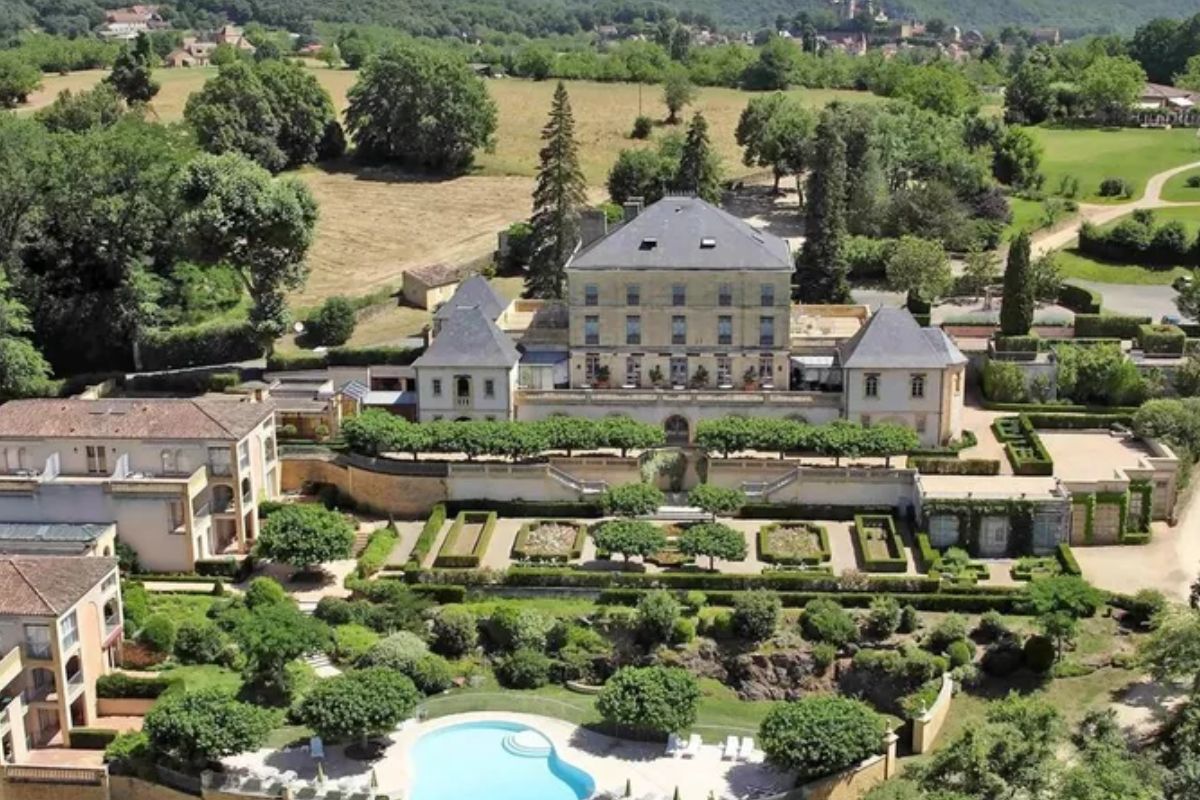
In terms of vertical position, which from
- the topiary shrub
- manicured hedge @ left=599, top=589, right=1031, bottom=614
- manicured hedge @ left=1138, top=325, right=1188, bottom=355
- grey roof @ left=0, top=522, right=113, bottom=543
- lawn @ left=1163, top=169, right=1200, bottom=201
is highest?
lawn @ left=1163, top=169, right=1200, bottom=201

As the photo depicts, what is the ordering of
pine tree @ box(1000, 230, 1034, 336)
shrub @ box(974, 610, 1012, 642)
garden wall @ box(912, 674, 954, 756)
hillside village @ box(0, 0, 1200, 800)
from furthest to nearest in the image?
pine tree @ box(1000, 230, 1034, 336) < shrub @ box(974, 610, 1012, 642) < garden wall @ box(912, 674, 954, 756) < hillside village @ box(0, 0, 1200, 800)

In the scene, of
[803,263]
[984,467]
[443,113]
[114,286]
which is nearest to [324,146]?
[443,113]

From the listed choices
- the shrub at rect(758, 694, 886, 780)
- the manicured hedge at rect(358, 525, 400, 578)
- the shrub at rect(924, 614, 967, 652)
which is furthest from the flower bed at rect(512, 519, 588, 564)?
the shrub at rect(758, 694, 886, 780)

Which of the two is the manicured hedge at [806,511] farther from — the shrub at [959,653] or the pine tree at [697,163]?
the pine tree at [697,163]

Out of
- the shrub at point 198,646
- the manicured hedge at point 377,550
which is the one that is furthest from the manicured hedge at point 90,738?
the manicured hedge at point 377,550

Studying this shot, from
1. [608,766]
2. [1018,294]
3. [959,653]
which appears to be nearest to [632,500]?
[959,653]

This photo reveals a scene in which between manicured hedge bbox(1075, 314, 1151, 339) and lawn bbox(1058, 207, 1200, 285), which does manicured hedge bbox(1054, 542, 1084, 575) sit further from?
lawn bbox(1058, 207, 1200, 285)
